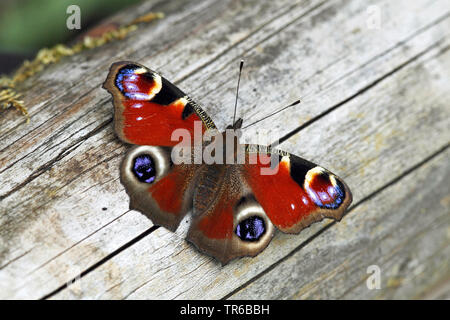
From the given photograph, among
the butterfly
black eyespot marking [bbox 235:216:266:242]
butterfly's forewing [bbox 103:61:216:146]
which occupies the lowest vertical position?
black eyespot marking [bbox 235:216:266:242]

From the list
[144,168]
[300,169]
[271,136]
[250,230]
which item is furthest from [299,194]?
[144,168]

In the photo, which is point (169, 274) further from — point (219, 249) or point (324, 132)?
point (324, 132)

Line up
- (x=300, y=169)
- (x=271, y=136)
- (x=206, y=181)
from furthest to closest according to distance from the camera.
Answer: (x=271, y=136) < (x=206, y=181) < (x=300, y=169)

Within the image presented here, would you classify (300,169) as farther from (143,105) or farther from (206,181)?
(143,105)

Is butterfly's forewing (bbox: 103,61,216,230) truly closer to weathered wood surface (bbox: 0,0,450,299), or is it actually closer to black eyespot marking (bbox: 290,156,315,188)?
weathered wood surface (bbox: 0,0,450,299)

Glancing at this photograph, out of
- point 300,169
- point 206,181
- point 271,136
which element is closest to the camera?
point 300,169

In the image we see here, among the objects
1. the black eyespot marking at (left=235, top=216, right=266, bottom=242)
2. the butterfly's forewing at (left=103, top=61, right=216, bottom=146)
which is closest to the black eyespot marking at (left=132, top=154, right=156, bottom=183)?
the butterfly's forewing at (left=103, top=61, right=216, bottom=146)

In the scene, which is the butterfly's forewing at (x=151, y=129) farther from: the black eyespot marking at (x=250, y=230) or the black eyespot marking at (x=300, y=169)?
the black eyespot marking at (x=300, y=169)
